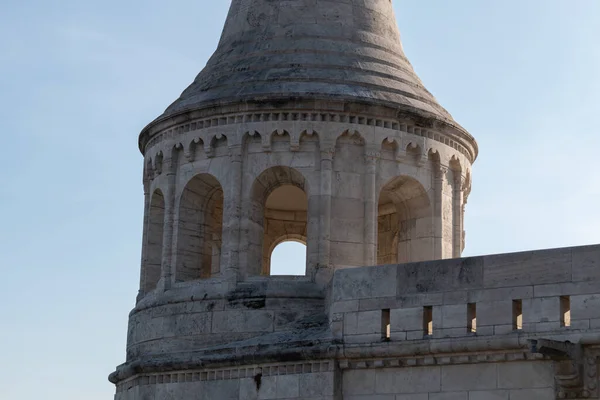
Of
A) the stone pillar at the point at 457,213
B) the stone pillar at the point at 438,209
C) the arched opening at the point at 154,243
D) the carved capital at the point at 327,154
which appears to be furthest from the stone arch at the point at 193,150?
the stone pillar at the point at 457,213

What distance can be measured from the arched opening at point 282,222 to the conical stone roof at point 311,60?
3.42m

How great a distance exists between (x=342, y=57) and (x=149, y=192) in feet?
14.7

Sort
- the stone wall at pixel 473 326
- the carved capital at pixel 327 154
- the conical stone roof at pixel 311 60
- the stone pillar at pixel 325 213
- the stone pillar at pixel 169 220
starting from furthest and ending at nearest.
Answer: the stone pillar at pixel 169 220, the conical stone roof at pixel 311 60, the carved capital at pixel 327 154, the stone pillar at pixel 325 213, the stone wall at pixel 473 326

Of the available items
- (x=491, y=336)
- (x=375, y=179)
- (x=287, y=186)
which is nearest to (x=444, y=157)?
(x=375, y=179)

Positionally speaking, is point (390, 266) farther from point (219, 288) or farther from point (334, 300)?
point (219, 288)

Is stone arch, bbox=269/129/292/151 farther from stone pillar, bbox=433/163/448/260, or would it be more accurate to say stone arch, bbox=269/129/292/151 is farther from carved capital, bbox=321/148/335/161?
stone pillar, bbox=433/163/448/260

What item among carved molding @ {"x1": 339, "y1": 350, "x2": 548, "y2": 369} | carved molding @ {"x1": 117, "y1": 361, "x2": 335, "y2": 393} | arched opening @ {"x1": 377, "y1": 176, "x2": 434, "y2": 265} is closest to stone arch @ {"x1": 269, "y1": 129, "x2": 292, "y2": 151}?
arched opening @ {"x1": 377, "y1": 176, "x2": 434, "y2": 265}

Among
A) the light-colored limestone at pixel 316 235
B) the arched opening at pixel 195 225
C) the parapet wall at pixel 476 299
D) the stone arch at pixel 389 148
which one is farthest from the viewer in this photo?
the arched opening at pixel 195 225

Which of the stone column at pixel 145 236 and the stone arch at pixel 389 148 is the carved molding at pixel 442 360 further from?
the stone column at pixel 145 236

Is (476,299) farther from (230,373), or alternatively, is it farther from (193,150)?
(193,150)

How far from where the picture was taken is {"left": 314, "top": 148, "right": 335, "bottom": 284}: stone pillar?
21.7m

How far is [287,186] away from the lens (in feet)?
82.1

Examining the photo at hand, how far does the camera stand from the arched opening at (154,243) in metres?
23.8

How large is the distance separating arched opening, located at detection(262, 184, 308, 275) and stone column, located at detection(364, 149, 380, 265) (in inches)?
153
